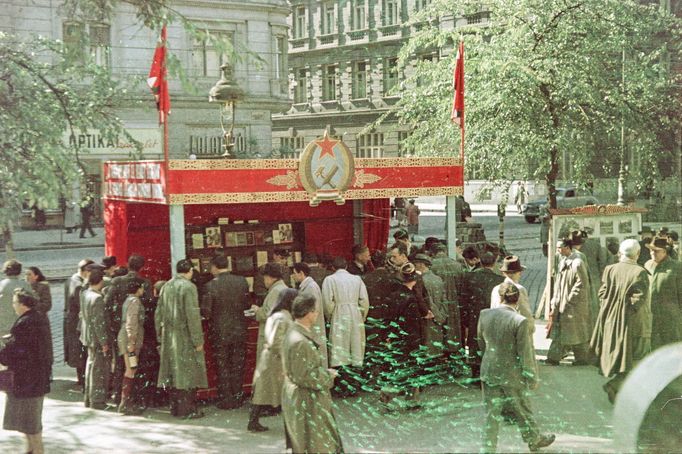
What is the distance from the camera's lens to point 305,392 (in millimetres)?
6320

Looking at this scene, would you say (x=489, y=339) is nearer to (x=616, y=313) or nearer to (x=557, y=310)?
(x=616, y=313)

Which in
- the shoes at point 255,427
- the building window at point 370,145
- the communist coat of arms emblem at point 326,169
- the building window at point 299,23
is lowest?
the shoes at point 255,427

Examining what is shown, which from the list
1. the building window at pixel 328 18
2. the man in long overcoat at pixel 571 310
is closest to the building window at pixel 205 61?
the building window at pixel 328 18

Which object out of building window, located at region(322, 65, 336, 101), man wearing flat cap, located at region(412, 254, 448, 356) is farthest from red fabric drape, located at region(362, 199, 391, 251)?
building window, located at region(322, 65, 336, 101)

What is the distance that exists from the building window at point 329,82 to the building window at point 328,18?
2020mm

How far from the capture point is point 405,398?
9.40m

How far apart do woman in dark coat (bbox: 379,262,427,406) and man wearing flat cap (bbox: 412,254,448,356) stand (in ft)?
0.73

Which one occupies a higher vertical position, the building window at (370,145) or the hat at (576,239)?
the building window at (370,145)

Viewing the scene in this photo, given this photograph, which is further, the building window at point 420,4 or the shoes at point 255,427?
the building window at point 420,4

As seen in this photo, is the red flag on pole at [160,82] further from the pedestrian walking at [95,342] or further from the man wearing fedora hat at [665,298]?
the man wearing fedora hat at [665,298]

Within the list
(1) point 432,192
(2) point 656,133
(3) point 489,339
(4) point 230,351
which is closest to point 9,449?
(4) point 230,351

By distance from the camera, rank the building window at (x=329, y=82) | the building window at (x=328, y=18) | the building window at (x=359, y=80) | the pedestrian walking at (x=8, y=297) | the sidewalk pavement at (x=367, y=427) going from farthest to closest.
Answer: the building window at (x=329, y=82)
the building window at (x=359, y=80)
the building window at (x=328, y=18)
the pedestrian walking at (x=8, y=297)
the sidewalk pavement at (x=367, y=427)

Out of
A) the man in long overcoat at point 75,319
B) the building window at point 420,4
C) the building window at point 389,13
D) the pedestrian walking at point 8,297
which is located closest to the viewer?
the pedestrian walking at point 8,297

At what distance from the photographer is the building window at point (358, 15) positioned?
122 ft
